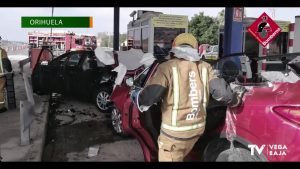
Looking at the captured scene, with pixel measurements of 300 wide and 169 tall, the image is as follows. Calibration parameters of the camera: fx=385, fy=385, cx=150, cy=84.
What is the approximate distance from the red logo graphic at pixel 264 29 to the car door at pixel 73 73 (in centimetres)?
518

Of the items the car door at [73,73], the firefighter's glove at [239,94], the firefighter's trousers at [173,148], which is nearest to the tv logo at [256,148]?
the firefighter's glove at [239,94]

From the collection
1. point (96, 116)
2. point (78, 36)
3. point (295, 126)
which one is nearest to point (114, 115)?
point (96, 116)

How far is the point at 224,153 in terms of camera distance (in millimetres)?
3568

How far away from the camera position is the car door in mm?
9151

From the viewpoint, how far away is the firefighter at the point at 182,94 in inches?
128

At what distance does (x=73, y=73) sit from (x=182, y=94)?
21.0 feet

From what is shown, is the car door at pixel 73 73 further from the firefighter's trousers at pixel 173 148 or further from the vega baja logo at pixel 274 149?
the vega baja logo at pixel 274 149

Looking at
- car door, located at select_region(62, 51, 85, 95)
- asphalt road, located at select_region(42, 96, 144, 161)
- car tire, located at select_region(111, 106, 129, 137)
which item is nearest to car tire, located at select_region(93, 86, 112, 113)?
asphalt road, located at select_region(42, 96, 144, 161)

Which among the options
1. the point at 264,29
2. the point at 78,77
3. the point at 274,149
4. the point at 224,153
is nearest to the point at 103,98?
the point at 78,77

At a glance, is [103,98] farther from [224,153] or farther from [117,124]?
[224,153]

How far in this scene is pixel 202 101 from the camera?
3.39 m

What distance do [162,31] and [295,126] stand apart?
46.3 feet

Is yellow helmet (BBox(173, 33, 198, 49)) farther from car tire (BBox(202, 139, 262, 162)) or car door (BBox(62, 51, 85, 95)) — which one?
car door (BBox(62, 51, 85, 95))
